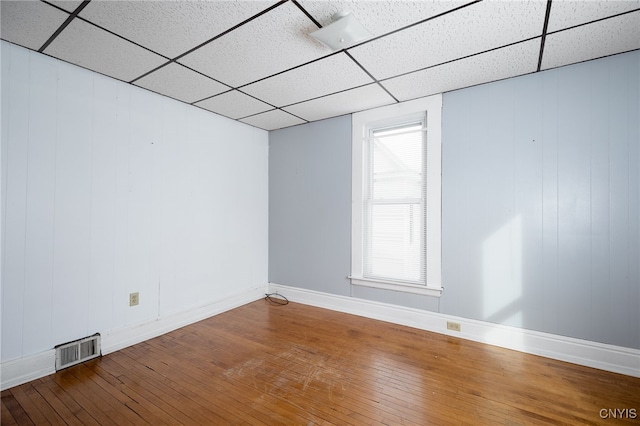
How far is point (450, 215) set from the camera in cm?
305

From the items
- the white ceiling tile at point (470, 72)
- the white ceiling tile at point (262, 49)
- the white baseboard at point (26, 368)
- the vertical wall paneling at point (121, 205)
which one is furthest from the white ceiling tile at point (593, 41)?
the white baseboard at point (26, 368)

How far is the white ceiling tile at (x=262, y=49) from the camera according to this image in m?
1.96

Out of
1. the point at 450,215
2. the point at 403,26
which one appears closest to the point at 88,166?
the point at 403,26

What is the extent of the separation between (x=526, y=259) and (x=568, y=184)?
727 mm

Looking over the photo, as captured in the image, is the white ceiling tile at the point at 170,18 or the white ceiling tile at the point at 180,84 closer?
the white ceiling tile at the point at 170,18

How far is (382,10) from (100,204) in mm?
2764

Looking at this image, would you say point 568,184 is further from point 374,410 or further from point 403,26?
point 374,410

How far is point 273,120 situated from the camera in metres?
4.02

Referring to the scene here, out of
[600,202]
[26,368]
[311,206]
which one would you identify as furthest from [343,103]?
[26,368]

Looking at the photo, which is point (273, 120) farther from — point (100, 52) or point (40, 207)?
point (40, 207)

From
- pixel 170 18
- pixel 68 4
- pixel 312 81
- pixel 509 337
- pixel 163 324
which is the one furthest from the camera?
pixel 163 324

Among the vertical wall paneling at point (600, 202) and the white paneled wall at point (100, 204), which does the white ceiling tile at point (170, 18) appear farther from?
the vertical wall paneling at point (600, 202)

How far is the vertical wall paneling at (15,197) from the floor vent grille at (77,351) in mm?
259

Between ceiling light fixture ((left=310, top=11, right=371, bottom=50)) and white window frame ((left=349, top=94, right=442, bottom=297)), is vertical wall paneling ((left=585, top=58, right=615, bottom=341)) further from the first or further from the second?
ceiling light fixture ((left=310, top=11, right=371, bottom=50))
